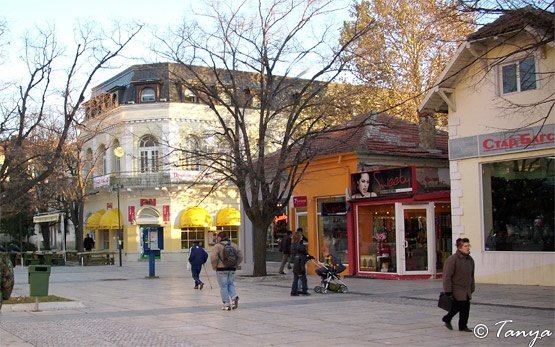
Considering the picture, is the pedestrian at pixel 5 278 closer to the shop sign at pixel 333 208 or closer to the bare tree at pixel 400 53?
the shop sign at pixel 333 208

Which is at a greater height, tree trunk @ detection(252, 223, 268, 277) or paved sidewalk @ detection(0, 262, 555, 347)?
tree trunk @ detection(252, 223, 268, 277)

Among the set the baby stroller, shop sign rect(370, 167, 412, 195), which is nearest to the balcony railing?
shop sign rect(370, 167, 412, 195)

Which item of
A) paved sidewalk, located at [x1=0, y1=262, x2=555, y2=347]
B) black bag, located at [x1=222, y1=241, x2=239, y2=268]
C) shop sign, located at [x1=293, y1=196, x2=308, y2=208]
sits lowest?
paved sidewalk, located at [x1=0, y1=262, x2=555, y2=347]

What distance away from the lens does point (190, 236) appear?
47062 millimetres

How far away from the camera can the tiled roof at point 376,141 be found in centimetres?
2502

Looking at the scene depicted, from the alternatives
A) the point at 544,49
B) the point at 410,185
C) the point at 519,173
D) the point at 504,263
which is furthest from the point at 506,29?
the point at 410,185

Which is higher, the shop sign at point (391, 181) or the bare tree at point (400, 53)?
the bare tree at point (400, 53)

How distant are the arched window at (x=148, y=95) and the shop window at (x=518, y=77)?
101ft

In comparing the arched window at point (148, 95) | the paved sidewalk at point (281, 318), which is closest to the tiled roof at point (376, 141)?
the paved sidewalk at point (281, 318)

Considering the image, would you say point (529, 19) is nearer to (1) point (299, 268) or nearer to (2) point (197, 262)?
(1) point (299, 268)

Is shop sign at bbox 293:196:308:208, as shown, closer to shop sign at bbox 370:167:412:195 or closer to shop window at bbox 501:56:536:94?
shop sign at bbox 370:167:412:195

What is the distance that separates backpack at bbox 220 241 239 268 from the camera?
1556 centimetres

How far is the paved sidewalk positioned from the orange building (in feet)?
7.38

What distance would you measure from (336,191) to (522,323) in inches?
547
